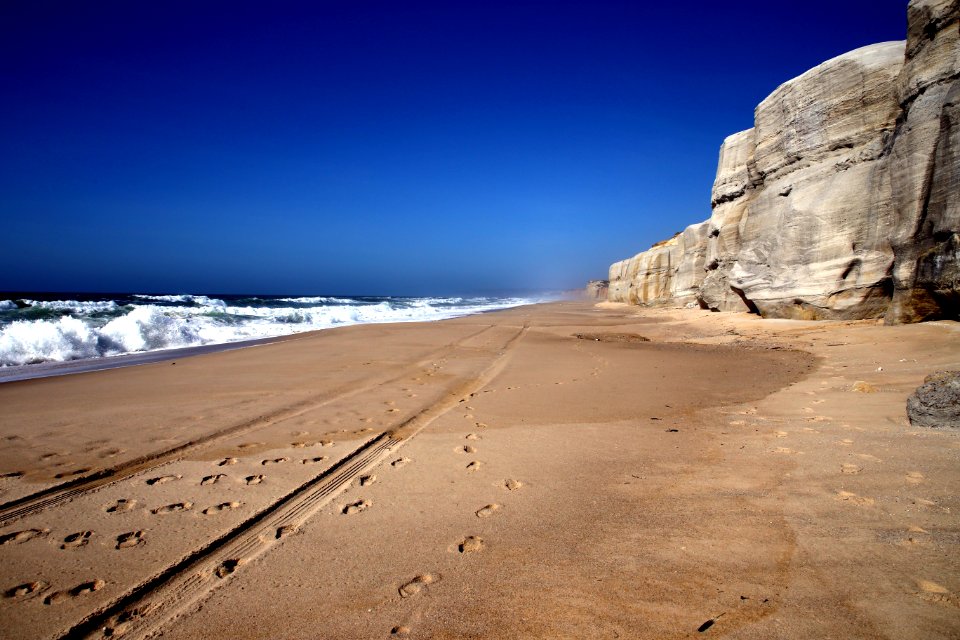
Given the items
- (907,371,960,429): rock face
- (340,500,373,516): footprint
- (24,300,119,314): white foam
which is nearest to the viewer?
(340,500,373,516): footprint

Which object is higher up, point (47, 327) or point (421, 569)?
point (47, 327)

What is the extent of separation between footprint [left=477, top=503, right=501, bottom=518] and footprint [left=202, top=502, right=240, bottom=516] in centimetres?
174

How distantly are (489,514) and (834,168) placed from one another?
1483 cm

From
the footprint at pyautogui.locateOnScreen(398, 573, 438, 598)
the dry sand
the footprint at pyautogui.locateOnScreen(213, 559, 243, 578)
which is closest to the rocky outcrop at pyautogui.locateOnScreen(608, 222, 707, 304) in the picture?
the dry sand

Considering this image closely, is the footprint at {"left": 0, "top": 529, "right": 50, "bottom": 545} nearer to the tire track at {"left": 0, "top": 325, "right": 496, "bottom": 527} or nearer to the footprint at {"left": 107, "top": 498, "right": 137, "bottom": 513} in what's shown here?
the tire track at {"left": 0, "top": 325, "right": 496, "bottom": 527}

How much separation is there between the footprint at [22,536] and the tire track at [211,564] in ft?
3.88

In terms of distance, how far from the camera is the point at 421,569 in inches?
93.4

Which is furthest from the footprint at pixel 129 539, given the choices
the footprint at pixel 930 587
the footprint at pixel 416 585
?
the footprint at pixel 930 587

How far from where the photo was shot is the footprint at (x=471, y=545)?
254 cm

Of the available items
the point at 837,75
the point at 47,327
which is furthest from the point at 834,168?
the point at 47,327

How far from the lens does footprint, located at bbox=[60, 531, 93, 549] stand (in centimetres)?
269

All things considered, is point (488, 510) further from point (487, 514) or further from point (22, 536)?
point (22, 536)

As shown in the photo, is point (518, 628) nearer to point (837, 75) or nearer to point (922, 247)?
point (922, 247)

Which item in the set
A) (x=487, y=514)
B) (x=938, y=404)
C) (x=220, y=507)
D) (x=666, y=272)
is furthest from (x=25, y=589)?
(x=666, y=272)
